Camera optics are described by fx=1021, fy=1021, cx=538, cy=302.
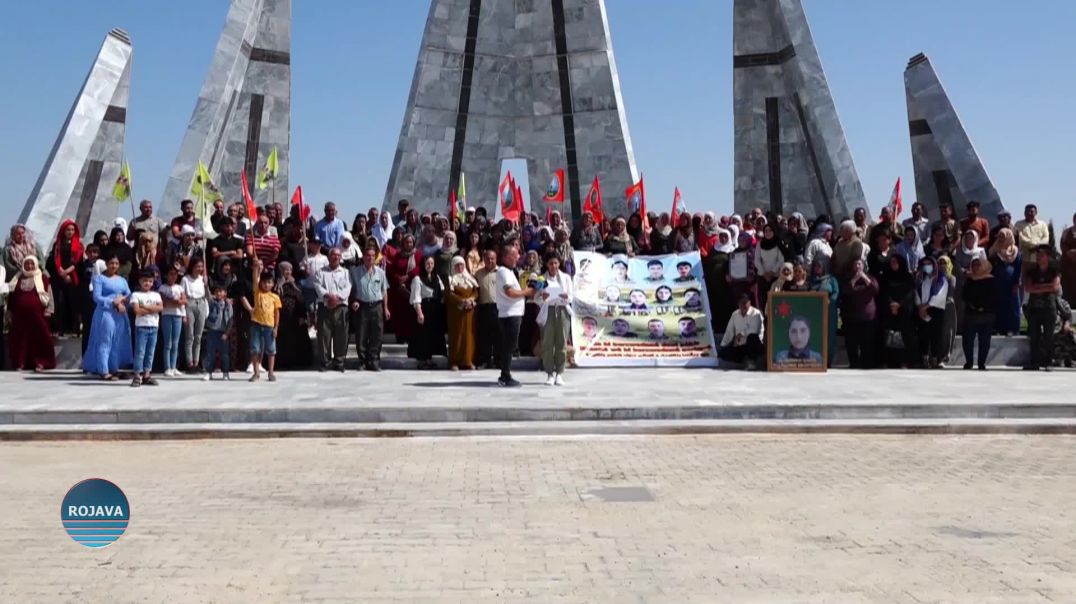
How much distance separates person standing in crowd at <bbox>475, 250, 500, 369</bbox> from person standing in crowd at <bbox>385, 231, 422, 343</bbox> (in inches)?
43.2

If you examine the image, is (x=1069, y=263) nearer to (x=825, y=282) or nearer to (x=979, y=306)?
(x=979, y=306)

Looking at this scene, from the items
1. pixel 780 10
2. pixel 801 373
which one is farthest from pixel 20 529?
pixel 780 10

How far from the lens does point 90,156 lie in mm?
26469

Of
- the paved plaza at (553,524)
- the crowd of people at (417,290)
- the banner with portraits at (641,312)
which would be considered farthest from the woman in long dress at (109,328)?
the banner with portraits at (641,312)

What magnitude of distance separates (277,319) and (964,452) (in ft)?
28.7

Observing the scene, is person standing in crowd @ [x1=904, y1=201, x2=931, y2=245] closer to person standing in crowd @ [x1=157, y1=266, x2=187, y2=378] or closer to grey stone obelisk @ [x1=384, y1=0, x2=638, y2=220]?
grey stone obelisk @ [x1=384, y1=0, x2=638, y2=220]

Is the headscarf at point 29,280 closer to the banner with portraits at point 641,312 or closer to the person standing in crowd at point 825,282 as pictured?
the banner with portraits at point 641,312

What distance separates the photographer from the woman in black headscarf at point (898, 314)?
15.1 metres

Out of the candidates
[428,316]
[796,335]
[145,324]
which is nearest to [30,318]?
[145,324]

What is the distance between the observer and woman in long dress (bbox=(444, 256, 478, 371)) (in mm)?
14523

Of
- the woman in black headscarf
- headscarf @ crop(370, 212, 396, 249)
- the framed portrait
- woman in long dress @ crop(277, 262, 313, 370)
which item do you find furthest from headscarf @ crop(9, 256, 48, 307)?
the woman in black headscarf

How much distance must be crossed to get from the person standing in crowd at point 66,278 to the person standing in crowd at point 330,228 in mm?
3586

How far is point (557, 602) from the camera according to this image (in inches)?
183

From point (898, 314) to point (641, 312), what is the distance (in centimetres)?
384
